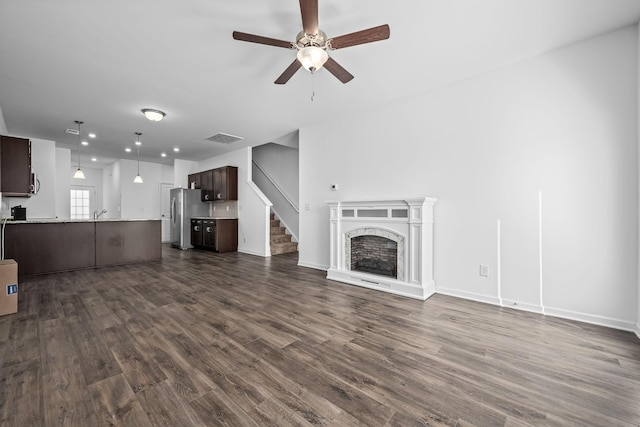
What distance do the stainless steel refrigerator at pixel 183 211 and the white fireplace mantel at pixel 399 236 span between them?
17.8 feet

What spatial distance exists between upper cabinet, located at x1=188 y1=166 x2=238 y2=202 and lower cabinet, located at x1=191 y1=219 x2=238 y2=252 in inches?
26.8

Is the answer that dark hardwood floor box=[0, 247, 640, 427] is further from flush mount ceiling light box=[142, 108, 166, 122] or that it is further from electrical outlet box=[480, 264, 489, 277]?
flush mount ceiling light box=[142, 108, 166, 122]

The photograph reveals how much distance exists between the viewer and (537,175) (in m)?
2.93

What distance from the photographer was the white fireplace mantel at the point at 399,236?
3.43 m

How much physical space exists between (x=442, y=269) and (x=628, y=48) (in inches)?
109

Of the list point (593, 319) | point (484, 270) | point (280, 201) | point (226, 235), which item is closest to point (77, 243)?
point (226, 235)

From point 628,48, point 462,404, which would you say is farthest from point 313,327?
point 628,48

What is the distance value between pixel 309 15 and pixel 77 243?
5.75 m

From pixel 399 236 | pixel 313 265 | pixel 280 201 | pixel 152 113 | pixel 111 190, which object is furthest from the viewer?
pixel 111 190

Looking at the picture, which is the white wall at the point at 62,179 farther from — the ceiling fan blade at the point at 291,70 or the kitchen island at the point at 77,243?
the ceiling fan blade at the point at 291,70

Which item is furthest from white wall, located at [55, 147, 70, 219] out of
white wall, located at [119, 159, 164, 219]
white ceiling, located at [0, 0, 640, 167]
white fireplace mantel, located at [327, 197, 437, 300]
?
white fireplace mantel, located at [327, 197, 437, 300]

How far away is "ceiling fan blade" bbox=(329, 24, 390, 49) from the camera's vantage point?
2042 millimetres

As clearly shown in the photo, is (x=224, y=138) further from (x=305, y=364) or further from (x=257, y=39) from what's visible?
(x=305, y=364)

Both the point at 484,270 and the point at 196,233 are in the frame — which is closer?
the point at 484,270
